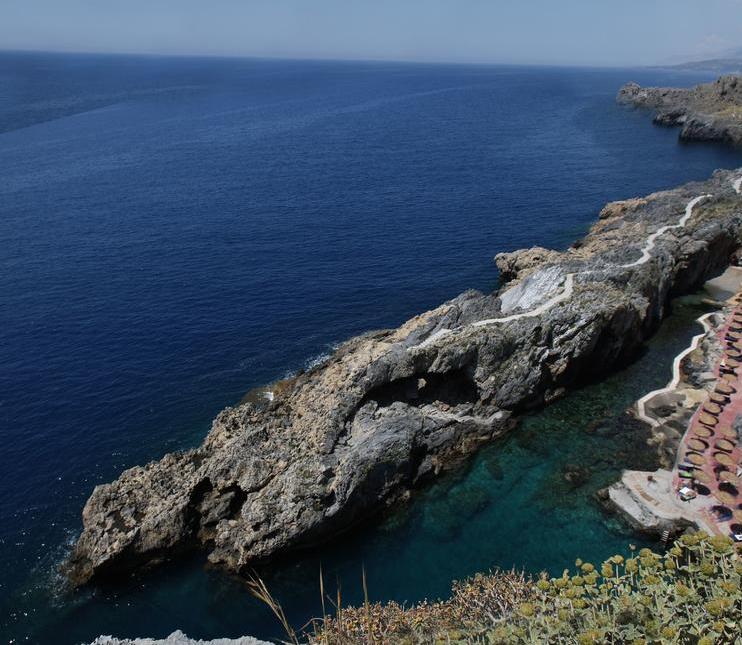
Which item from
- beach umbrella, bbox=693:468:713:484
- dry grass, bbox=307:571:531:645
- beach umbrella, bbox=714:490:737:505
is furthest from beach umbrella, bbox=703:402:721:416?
dry grass, bbox=307:571:531:645

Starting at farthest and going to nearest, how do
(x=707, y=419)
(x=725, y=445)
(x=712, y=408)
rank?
(x=712, y=408) < (x=707, y=419) < (x=725, y=445)

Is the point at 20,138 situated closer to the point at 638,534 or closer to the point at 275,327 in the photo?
the point at 275,327

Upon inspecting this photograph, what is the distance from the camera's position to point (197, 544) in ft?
134

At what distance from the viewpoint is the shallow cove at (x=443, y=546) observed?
1421 inches

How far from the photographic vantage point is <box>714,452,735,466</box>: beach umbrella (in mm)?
43250

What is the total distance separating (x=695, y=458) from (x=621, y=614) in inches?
1083

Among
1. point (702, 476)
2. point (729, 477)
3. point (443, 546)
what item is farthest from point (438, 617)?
point (729, 477)

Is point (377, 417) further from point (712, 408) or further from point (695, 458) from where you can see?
point (712, 408)

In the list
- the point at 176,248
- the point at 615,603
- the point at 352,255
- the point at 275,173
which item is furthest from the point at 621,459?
the point at 275,173

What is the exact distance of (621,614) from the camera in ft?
70.4

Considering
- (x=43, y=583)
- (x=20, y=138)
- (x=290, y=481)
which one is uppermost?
(x=20, y=138)

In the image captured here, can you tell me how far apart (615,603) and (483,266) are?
6397 cm

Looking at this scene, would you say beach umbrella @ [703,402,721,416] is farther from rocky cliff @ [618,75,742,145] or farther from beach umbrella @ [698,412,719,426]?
rocky cliff @ [618,75,742,145]

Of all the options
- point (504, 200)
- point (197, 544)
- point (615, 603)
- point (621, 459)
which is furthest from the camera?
point (504, 200)
